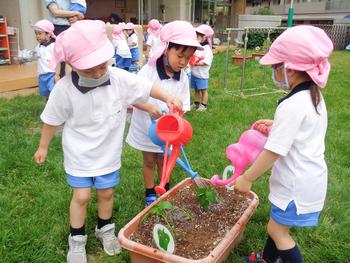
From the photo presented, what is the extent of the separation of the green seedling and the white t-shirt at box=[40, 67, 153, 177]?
553 millimetres

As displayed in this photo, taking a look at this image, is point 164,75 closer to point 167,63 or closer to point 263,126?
point 167,63

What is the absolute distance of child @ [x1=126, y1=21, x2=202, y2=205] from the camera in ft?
7.82

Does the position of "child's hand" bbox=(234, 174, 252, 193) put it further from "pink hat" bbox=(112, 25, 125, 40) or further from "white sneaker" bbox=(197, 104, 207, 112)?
"pink hat" bbox=(112, 25, 125, 40)

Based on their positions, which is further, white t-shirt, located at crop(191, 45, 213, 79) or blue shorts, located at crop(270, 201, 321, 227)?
white t-shirt, located at crop(191, 45, 213, 79)

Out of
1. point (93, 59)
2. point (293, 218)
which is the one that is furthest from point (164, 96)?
point (293, 218)

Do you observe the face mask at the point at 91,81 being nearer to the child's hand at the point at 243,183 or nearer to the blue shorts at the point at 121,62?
the child's hand at the point at 243,183

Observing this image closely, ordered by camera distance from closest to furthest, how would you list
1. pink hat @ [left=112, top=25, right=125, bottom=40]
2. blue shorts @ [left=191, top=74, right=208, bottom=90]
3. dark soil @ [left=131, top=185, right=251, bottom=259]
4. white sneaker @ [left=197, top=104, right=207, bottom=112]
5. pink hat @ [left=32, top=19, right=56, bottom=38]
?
dark soil @ [left=131, top=185, right=251, bottom=259]
pink hat @ [left=32, top=19, right=56, bottom=38]
white sneaker @ [left=197, top=104, right=207, bottom=112]
blue shorts @ [left=191, top=74, right=208, bottom=90]
pink hat @ [left=112, top=25, right=125, bottom=40]

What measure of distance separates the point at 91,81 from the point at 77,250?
898 millimetres

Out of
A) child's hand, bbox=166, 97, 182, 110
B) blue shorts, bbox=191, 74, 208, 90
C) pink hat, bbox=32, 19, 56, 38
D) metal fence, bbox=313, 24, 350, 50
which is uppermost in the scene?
pink hat, bbox=32, 19, 56, 38

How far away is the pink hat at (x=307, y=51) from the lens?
5.17 feet

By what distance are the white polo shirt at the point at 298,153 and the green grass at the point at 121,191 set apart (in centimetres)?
60

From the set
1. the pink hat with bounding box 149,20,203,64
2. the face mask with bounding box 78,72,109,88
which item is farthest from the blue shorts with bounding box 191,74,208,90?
the face mask with bounding box 78,72,109,88

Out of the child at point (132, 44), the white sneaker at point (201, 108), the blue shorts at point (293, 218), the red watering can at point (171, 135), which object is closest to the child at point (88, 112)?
the red watering can at point (171, 135)

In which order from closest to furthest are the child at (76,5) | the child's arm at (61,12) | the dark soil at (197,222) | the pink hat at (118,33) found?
the dark soil at (197,222)
the child's arm at (61,12)
the child at (76,5)
the pink hat at (118,33)
